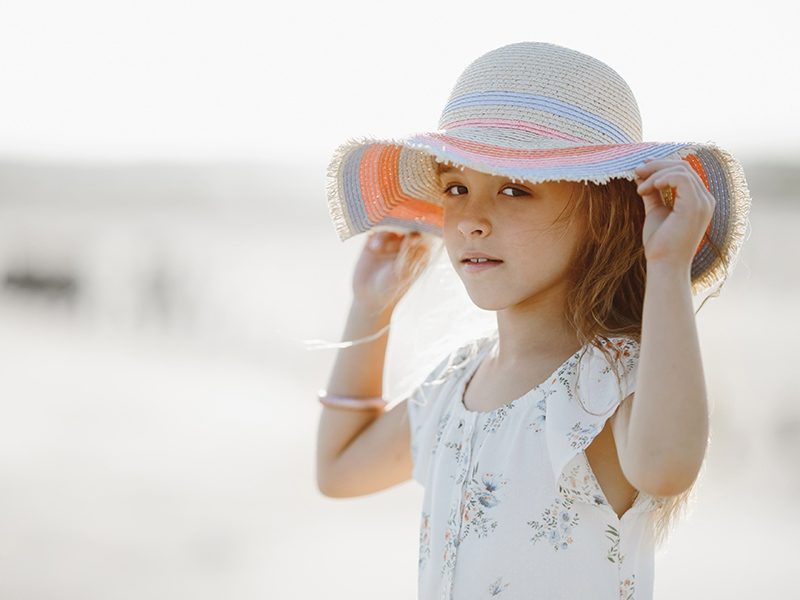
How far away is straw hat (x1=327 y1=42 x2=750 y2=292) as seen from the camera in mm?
1847

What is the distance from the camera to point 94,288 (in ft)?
35.0

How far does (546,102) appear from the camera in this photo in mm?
1979

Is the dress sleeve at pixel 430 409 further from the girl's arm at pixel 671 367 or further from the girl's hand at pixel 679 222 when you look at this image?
the girl's hand at pixel 679 222

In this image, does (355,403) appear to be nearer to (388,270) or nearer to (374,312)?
(374,312)

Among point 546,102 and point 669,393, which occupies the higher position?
point 546,102

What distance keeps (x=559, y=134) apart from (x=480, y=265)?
0.93ft

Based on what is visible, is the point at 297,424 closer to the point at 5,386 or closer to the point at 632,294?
the point at 5,386

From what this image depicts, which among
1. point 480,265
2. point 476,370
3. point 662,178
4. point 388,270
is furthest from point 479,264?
point 388,270

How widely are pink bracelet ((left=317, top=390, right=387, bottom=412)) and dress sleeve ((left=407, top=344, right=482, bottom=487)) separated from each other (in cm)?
15

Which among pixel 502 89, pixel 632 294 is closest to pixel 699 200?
pixel 632 294

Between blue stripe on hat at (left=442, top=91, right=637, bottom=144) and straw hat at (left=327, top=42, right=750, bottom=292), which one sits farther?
blue stripe on hat at (left=442, top=91, right=637, bottom=144)

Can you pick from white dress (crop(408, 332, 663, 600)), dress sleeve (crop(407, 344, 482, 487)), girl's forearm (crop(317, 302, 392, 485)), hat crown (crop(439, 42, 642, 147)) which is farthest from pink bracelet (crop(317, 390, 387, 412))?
hat crown (crop(439, 42, 642, 147))

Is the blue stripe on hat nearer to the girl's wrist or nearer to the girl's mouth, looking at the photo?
the girl's mouth

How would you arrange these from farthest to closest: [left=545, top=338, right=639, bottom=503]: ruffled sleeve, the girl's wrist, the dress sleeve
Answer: the girl's wrist, the dress sleeve, [left=545, top=338, right=639, bottom=503]: ruffled sleeve
